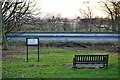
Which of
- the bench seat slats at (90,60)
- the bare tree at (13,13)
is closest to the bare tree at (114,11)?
the bare tree at (13,13)

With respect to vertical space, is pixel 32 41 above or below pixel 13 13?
below

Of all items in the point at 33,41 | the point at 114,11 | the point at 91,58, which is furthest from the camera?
the point at 114,11

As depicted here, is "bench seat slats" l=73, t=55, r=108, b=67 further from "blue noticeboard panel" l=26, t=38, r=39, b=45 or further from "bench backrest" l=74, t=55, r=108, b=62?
"blue noticeboard panel" l=26, t=38, r=39, b=45

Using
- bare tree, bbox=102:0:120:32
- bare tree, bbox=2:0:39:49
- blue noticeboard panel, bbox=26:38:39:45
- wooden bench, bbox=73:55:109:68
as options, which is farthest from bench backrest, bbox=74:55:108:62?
bare tree, bbox=2:0:39:49

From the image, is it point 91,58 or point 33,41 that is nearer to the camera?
point 91,58

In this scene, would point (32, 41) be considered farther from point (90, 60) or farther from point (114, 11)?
point (114, 11)

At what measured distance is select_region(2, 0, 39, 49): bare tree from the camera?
17548 millimetres

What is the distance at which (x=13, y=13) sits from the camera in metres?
18.2

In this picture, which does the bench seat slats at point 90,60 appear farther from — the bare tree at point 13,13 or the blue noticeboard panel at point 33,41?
the bare tree at point 13,13

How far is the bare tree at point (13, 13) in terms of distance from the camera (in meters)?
17.5

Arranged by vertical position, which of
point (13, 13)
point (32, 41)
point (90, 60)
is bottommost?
point (90, 60)

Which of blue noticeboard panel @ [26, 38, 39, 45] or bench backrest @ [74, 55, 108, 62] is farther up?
blue noticeboard panel @ [26, 38, 39, 45]

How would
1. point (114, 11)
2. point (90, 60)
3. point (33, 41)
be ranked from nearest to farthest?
1. point (90, 60)
2. point (33, 41)
3. point (114, 11)

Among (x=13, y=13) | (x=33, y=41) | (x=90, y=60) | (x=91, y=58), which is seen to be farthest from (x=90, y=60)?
(x=13, y=13)
